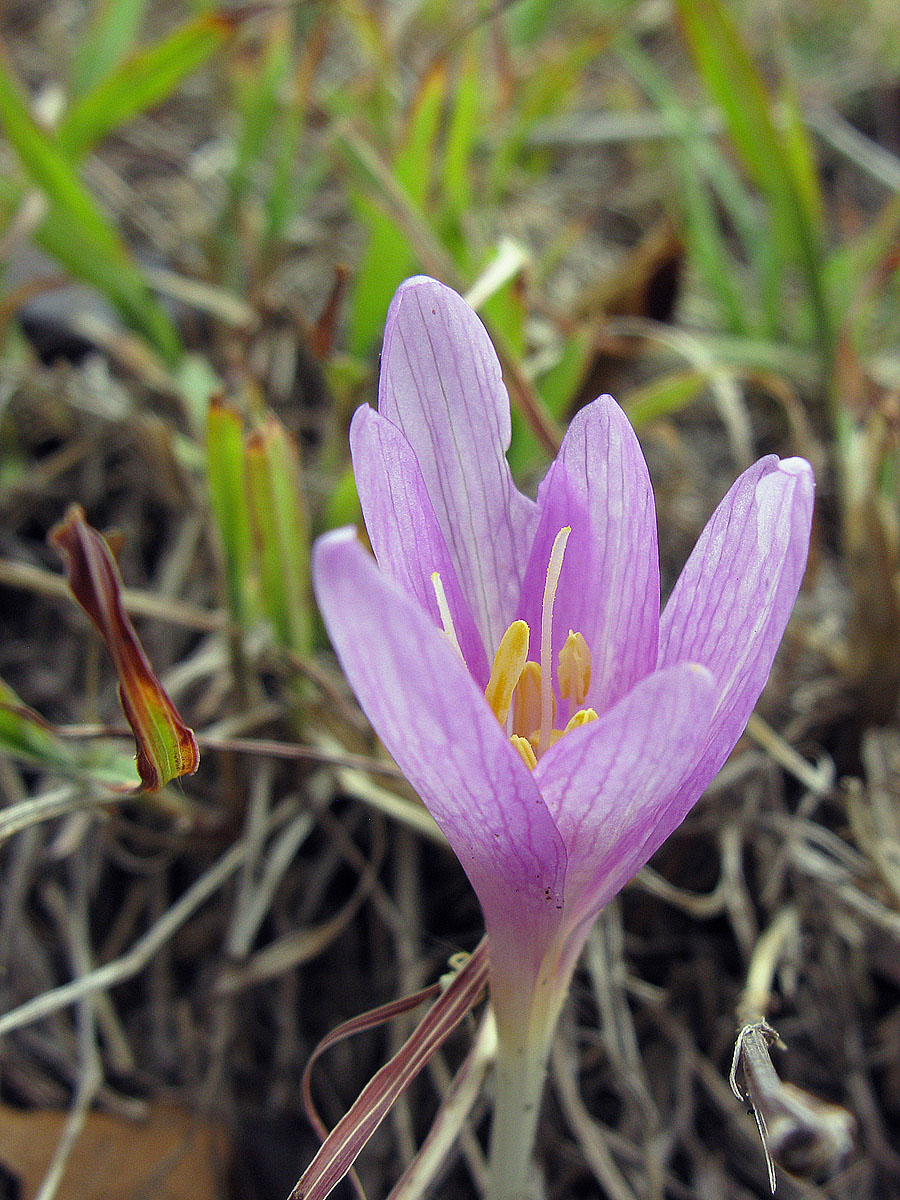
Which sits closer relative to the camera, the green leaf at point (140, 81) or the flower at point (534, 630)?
the flower at point (534, 630)

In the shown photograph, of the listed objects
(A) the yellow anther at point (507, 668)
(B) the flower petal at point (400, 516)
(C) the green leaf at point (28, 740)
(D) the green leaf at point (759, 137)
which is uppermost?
(D) the green leaf at point (759, 137)

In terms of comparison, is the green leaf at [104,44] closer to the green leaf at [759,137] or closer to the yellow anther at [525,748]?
the green leaf at [759,137]

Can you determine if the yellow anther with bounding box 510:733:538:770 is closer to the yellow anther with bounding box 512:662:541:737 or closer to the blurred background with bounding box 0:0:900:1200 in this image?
the yellow anther with bounding box 512:662:541:737

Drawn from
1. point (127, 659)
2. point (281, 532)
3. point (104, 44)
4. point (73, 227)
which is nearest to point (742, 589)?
point (127, 659)

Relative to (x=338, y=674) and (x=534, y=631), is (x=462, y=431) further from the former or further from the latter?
(x=338, y=674)

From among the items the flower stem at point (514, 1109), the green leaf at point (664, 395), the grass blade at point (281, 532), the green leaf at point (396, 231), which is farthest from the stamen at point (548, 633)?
the green leaf at point (396, 231)

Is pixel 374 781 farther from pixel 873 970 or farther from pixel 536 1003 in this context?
pixel 873 970

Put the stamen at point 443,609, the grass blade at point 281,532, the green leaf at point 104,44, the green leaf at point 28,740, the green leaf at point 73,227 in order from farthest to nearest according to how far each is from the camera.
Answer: the green leaf at point 104,44
the green leaf at point 73,227
the grass blade at point 281,532
the green leaf at point 28,740
the stamen at point 443,609
